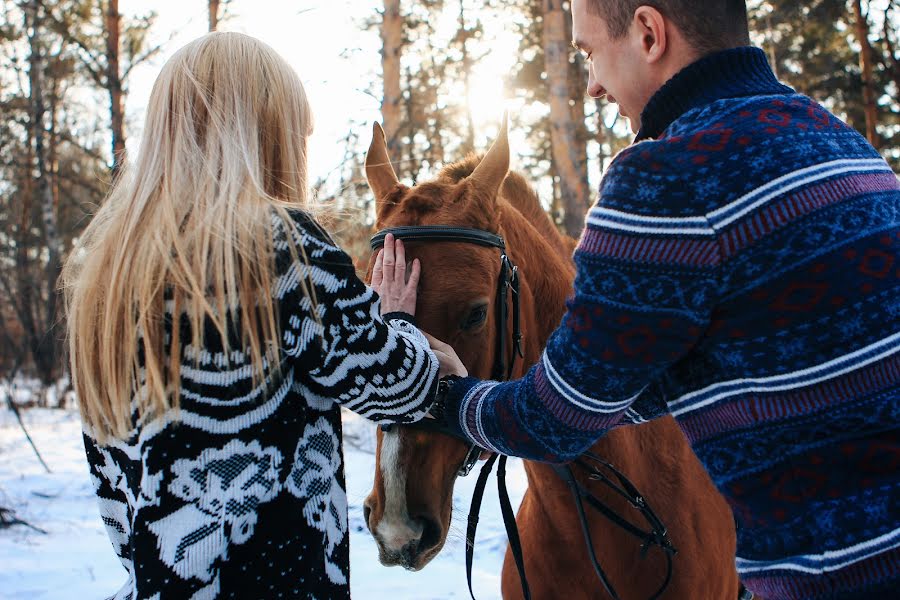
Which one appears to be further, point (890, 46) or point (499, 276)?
point (890, 46)

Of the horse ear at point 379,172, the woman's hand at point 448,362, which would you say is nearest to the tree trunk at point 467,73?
the horse ear at point 379,172

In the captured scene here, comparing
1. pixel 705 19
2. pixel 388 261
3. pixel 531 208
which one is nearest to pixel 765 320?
pixel 705 19

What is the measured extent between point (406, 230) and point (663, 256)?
3.83ft

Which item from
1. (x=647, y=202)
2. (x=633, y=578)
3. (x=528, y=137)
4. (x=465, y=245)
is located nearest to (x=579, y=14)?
(x=647, y=202)

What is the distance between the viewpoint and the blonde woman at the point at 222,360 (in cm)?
138

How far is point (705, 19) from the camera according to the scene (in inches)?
54.8

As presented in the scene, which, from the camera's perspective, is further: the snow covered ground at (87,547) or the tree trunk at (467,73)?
the tree trunk at (467,73)

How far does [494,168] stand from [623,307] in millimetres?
1342

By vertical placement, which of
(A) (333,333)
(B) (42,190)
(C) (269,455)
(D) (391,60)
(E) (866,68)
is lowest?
(C) (269,455)

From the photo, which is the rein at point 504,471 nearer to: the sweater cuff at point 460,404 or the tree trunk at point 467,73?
the sweater cuff at point 460,404

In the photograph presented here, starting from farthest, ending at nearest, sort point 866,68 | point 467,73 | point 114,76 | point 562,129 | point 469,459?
point 467,73
point 866,68
point 114,76
point 562,129
point 469,459

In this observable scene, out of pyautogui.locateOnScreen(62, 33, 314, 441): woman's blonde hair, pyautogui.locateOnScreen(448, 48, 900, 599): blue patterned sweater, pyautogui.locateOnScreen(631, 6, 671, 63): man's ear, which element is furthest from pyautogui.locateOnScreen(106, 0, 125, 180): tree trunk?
pyautogui.locateOnScreen(448, 48, 900, 599): blue patterned sweater

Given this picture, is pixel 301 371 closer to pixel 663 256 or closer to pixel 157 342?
pixel 157 342

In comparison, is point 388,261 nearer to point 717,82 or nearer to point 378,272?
point 378,272
